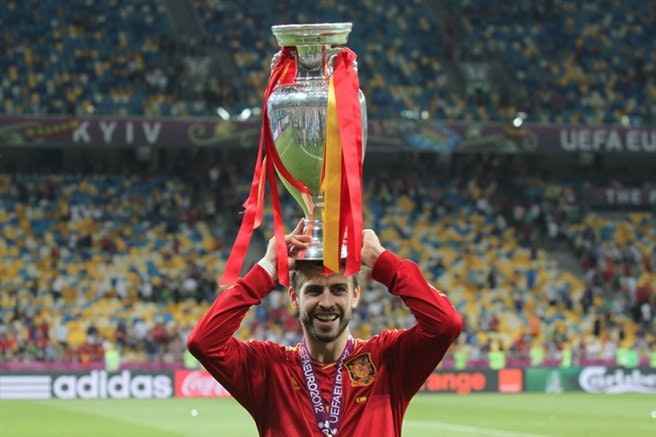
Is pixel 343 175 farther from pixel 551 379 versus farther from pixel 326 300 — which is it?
pixel 551 379

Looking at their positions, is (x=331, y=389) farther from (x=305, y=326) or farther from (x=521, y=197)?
(x=521, y=197)

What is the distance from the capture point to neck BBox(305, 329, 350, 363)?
534 centimetres

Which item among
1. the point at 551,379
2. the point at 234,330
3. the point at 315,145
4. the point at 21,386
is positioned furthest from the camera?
the point at 551,379

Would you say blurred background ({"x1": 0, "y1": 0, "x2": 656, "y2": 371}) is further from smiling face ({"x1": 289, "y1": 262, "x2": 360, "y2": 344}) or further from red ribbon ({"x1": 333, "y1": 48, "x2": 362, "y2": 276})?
smiling face ({"x1": 289, "y1": 262, "x2": 360, "y2": 344})

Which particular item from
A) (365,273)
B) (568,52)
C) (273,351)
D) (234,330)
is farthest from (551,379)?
(234,330)

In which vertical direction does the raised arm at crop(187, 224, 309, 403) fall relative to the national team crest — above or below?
above

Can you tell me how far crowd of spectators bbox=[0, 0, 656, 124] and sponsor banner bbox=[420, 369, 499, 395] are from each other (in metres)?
9.21

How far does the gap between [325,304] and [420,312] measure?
38cm

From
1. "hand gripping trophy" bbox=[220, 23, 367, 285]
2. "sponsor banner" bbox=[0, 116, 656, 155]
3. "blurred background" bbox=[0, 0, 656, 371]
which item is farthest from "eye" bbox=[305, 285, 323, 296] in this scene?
"sponsor banner" bbox=[0, 116, 656, 155]

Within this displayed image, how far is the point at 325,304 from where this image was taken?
5156 millimetres

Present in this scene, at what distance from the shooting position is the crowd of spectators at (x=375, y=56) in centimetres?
3394

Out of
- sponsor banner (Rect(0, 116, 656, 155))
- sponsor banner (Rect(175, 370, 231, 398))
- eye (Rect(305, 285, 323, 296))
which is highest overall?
sponsor banner (Rect(0, 116, 656, 155))

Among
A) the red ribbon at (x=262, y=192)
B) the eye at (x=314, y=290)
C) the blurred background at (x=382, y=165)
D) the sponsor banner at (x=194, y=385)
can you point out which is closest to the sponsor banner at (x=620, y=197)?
the blurred background at (x=382, y=165)

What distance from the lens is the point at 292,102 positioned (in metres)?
5.59
